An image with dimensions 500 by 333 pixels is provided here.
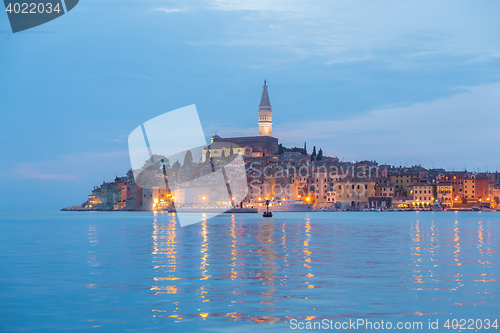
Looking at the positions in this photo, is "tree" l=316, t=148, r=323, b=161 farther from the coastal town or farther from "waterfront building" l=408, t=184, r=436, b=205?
"waterfront building" l=408, t=184, r=436, b=205

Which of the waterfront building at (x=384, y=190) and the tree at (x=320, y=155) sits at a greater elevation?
the tree at (x=320, y=155)

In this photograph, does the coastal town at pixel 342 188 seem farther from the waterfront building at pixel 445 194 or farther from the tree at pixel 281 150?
the tree at pixel 281 150

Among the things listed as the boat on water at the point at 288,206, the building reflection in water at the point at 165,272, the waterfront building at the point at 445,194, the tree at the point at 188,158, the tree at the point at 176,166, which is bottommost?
the boat on water at the point at 288,206

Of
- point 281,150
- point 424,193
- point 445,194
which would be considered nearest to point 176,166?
point 281,150

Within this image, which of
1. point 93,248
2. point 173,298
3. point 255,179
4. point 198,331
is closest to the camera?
point 198,331

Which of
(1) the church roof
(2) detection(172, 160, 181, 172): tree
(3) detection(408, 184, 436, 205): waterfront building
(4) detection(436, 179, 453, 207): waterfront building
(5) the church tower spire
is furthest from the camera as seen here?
(1) the church roof

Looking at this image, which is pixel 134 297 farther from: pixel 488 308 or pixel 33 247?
pixel 33 247

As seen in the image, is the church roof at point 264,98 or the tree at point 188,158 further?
the church roof at point 264,98

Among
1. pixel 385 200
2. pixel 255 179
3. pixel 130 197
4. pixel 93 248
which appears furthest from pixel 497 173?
pixel 93 248

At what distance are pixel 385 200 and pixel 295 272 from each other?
75.7 meters

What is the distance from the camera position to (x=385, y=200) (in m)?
86.9

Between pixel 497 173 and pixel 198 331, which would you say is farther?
pixel 497 173

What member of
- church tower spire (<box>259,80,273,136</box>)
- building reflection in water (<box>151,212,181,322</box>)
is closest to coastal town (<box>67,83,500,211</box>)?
church tower spire (<box>259,80,273,136</box>)

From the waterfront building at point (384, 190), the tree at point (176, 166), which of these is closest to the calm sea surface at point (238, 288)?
the waterfront building at point (384, 190)
